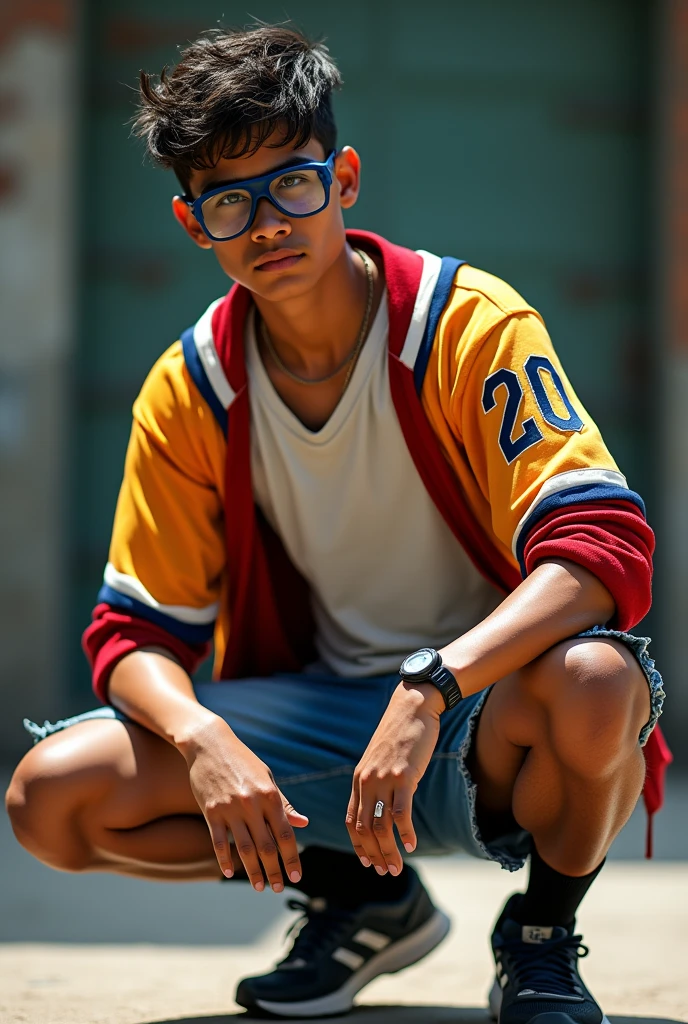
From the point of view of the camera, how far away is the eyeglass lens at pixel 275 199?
221cm

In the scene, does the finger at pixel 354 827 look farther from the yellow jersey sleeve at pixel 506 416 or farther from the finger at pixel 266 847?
the yellow jersey sleeve at pixel 506 416

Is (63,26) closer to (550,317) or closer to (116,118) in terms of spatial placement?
(116,118)

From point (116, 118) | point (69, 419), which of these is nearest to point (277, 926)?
point (69, 419)

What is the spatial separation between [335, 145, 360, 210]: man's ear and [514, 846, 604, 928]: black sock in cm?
111

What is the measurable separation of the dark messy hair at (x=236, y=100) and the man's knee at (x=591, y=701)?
94cm

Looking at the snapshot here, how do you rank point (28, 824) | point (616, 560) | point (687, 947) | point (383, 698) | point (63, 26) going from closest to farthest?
point (616, 560) < point (28, 824) < point (383, 698) < point (687, 947) < point (63, 26)

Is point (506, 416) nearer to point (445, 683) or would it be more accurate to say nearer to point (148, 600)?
point (445, 683)

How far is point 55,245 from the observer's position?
17.1 ft

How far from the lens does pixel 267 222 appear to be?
2.19m

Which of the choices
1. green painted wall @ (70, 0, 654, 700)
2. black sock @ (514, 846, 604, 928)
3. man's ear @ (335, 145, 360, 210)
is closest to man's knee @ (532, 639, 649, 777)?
black sock @ (514, 846, 604, 928)

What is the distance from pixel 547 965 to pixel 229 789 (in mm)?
525

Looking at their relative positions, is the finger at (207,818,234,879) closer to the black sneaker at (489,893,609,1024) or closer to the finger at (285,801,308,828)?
the finger at (285,801,308,828)

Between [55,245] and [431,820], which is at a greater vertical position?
[55,245]

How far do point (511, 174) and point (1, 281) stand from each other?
197 cm
